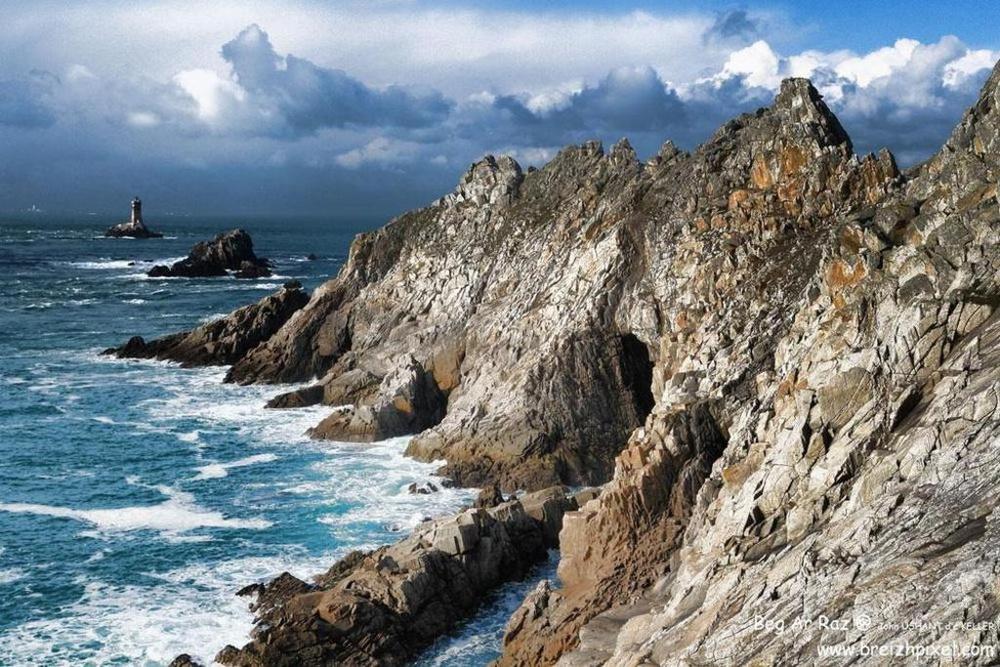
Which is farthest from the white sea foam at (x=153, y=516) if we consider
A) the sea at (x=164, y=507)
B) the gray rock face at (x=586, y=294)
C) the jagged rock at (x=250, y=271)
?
the jagged rock at (x=250, y=271)

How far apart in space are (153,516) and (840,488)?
32723mm

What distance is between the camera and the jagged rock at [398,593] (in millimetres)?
30125

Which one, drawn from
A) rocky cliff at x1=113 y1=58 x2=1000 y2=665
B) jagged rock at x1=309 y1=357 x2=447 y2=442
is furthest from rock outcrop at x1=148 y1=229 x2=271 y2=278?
jagged rock at x1=309 y1=357 x2=447 y2=442

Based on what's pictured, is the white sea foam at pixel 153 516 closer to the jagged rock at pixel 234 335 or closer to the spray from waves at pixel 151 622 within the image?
the spray from waves at pixel 151 622

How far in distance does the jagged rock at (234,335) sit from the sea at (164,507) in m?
1.90

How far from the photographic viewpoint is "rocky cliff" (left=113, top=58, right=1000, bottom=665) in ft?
63.5

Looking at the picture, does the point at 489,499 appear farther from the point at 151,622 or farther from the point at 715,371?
the point at 151,622

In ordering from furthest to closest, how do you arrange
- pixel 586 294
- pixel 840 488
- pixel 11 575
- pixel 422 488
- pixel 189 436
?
pixel 189 436
pixel 586 294
pixel 422 488
pixel 11 575
pixel 840 488

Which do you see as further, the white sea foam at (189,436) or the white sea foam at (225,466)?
the white sea foam at (189,436)

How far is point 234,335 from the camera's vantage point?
78000 mm

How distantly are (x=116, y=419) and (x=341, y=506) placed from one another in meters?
23.5

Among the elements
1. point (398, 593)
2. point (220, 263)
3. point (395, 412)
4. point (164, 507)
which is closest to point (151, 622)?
point (398, 593)

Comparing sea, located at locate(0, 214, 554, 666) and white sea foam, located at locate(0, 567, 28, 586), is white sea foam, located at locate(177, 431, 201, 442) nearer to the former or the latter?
sea, located at locate(0, 214, 554, 666)

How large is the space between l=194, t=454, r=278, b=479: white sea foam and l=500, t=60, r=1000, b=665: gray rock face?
78.4ft
